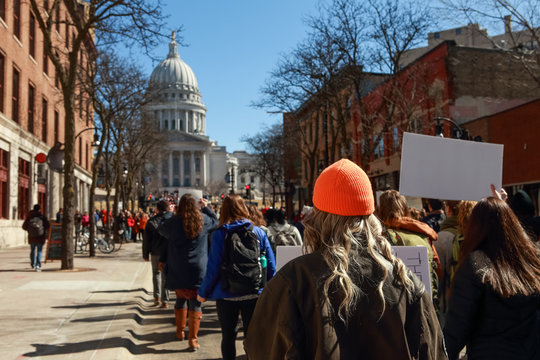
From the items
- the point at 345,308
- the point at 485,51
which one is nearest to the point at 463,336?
the point at 345,308

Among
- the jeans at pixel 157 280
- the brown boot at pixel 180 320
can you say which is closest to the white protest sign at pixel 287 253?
the brown boot at pixel 180 320

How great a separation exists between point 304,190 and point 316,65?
36.1 m

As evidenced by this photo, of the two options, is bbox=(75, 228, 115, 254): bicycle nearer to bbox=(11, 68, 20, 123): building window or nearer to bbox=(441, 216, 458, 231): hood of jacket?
bbox=(11, 68, 20, 123): building window

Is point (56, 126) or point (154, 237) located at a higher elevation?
point (56, 126)

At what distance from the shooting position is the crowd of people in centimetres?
222

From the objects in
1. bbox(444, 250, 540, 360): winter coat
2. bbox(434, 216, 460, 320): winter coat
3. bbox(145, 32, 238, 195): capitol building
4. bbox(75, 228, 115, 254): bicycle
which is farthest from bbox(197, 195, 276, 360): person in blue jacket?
bbox(145, 32, 238, 195): capitol building

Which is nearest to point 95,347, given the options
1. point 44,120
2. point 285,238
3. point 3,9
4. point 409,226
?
point 285,238

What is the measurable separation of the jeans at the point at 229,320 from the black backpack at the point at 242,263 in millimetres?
153

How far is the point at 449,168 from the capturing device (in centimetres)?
548

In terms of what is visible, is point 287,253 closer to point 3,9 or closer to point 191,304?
point 191,304

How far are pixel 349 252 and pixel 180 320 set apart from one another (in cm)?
604

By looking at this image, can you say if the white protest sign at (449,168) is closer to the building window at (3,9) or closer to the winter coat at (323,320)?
the winter coat at (323,320)

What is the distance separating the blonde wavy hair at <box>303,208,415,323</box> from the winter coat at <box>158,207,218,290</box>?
5.07 m

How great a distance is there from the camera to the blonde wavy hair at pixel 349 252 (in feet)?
7.22
